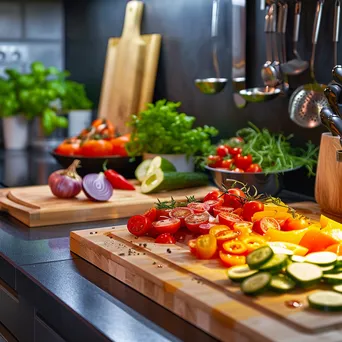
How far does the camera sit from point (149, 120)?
2.33 m

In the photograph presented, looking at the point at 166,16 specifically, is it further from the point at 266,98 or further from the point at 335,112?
the point at 335,112

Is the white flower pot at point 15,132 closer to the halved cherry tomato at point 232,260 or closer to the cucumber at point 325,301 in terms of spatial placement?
the halved cherry tomato at point 232,260

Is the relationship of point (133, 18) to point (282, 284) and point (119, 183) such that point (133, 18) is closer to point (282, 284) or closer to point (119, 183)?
point (119, 183)

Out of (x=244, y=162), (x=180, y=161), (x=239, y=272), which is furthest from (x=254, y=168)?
(x=239, y=272)

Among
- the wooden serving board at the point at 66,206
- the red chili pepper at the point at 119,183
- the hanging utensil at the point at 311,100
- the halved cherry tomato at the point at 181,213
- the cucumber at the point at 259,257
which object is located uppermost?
the hanging utensil at the point at 311,100

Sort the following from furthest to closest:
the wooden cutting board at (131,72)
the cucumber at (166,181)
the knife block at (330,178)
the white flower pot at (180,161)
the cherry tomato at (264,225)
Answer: the wooden cutting board at (131,72)
the white flower pot at (180,161)
the cucumber at (166,181)
the knife block at (330,178)
the cherry tomato at (264,225)

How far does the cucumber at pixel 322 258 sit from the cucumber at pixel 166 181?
0.89m

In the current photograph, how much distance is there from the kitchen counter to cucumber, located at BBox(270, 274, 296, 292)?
0.42 ft

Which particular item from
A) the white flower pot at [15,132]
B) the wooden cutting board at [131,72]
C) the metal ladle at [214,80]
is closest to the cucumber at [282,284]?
the metal ladle at [214,80]

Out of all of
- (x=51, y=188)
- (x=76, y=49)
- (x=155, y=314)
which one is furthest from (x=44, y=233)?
(x=76, y=49)

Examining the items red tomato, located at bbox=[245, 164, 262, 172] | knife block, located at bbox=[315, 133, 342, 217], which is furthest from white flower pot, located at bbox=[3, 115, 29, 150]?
knife block, located at bbox=[315, 133, 342, 217]

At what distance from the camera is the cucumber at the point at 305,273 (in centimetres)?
110

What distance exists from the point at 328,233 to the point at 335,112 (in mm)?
348

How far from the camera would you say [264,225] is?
138cm
